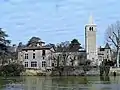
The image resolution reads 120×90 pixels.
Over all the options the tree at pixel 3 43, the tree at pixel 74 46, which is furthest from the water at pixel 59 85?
the tree at pixel 74 46

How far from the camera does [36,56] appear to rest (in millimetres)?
99062

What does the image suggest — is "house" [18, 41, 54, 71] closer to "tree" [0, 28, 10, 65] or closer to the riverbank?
the riverbank

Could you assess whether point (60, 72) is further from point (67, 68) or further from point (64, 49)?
point (64, 49)

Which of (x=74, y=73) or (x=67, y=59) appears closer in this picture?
(x=74, y=73)

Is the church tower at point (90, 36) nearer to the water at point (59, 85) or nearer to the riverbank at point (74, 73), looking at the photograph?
the riverbank at point (74, 73)

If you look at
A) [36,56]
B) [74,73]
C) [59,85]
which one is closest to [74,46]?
[36,56]

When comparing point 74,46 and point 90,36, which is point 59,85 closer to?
point 74,46

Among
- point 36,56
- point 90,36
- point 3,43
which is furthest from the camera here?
point 90,36

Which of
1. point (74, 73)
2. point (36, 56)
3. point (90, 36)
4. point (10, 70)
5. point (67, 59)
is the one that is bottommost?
point (74, 73)

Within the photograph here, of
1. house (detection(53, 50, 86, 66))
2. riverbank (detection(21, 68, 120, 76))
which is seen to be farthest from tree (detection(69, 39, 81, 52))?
riverbank (detection(21, 68, 120, 76))

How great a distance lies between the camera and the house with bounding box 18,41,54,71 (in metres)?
97.0

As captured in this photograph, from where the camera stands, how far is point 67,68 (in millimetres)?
83188

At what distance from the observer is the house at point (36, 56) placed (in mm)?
96988

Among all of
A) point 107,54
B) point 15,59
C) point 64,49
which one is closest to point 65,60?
point 64,49
